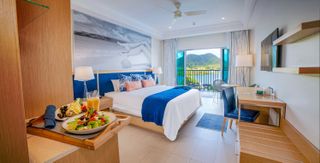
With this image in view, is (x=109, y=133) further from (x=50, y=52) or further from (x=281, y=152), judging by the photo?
(x=281, y=152)

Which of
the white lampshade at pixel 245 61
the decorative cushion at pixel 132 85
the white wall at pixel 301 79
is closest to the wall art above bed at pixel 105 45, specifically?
the decorative cushion at pixel 132 85

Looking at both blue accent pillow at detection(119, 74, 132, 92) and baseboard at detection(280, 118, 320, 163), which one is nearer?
baseboard at detection(280, 118, 320, 163)

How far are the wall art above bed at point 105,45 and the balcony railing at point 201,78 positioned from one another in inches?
98.6

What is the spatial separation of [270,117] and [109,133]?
9.30 ft

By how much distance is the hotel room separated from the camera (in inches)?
32.9

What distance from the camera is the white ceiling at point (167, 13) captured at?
10.4ft

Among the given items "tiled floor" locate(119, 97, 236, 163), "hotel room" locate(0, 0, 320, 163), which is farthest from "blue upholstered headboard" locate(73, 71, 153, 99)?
"tiled floor" locate(119, 97, 236, 163)

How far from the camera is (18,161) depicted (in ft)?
2.10

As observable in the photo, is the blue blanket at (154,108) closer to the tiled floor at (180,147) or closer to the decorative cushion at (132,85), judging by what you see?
the tiled floor at (180,147)

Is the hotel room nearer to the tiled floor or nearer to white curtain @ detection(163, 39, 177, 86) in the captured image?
the tiled floor

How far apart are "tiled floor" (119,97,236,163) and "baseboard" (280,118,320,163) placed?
799 millimetres

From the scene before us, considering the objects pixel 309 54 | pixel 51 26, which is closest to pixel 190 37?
pixel 309 54

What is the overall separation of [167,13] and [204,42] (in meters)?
2.38

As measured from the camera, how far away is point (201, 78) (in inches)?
259
